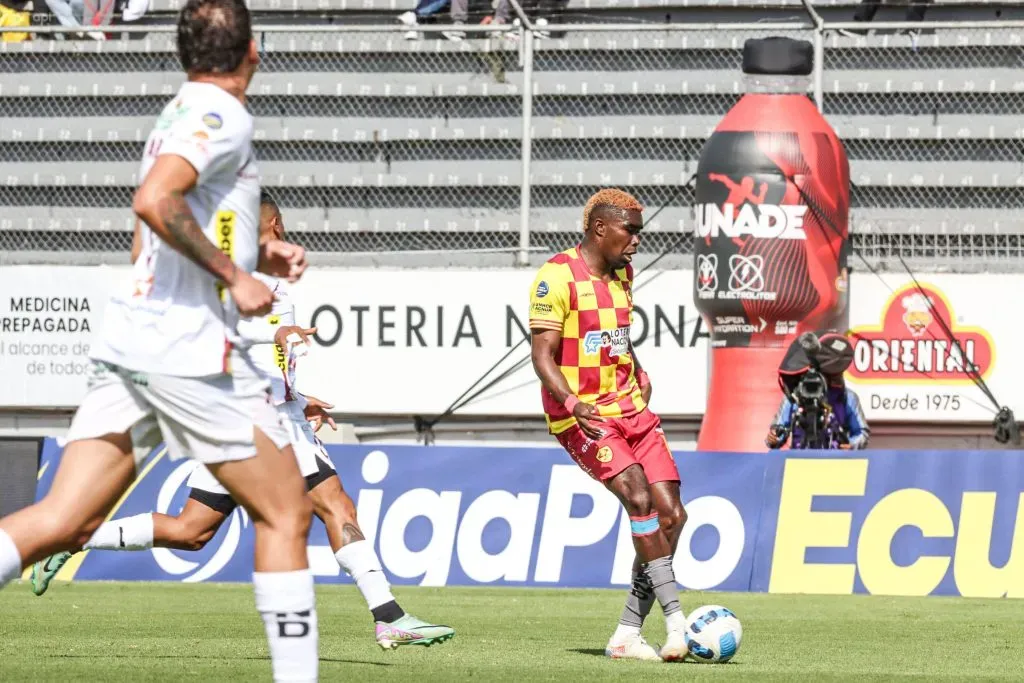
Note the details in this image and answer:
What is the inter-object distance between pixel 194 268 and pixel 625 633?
12.9 ft

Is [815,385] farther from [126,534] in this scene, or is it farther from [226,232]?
[226,232]

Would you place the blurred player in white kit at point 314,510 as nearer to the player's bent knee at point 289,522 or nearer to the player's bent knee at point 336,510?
the player's bent knee at point 336,510

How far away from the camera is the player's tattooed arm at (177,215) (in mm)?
5008

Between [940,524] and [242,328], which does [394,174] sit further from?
[242,328]

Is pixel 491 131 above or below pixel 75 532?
above

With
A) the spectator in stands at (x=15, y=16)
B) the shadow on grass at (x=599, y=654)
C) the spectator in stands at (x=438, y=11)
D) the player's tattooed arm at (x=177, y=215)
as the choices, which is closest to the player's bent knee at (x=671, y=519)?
the shadow on grass at (x=599, y=654)

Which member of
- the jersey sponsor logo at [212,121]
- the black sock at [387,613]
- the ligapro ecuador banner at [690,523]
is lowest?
the ligapro ecuador banner at [690,523]

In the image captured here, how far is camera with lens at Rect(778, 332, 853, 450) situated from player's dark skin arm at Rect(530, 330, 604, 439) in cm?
526

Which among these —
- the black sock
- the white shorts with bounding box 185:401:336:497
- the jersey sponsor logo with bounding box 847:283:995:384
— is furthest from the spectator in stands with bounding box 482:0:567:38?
the black sock

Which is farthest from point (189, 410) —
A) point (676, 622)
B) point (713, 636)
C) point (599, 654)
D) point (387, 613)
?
point (599, 654)

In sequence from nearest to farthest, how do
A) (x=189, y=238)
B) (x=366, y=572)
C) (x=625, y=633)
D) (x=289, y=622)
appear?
(x=189, y=238) < (x=289, y=622) < (x=366, y=572) < (x=625, y=633)

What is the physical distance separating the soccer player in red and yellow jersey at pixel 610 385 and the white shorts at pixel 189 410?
3.41m

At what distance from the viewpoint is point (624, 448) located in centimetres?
873

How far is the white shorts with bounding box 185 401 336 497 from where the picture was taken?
878cm
